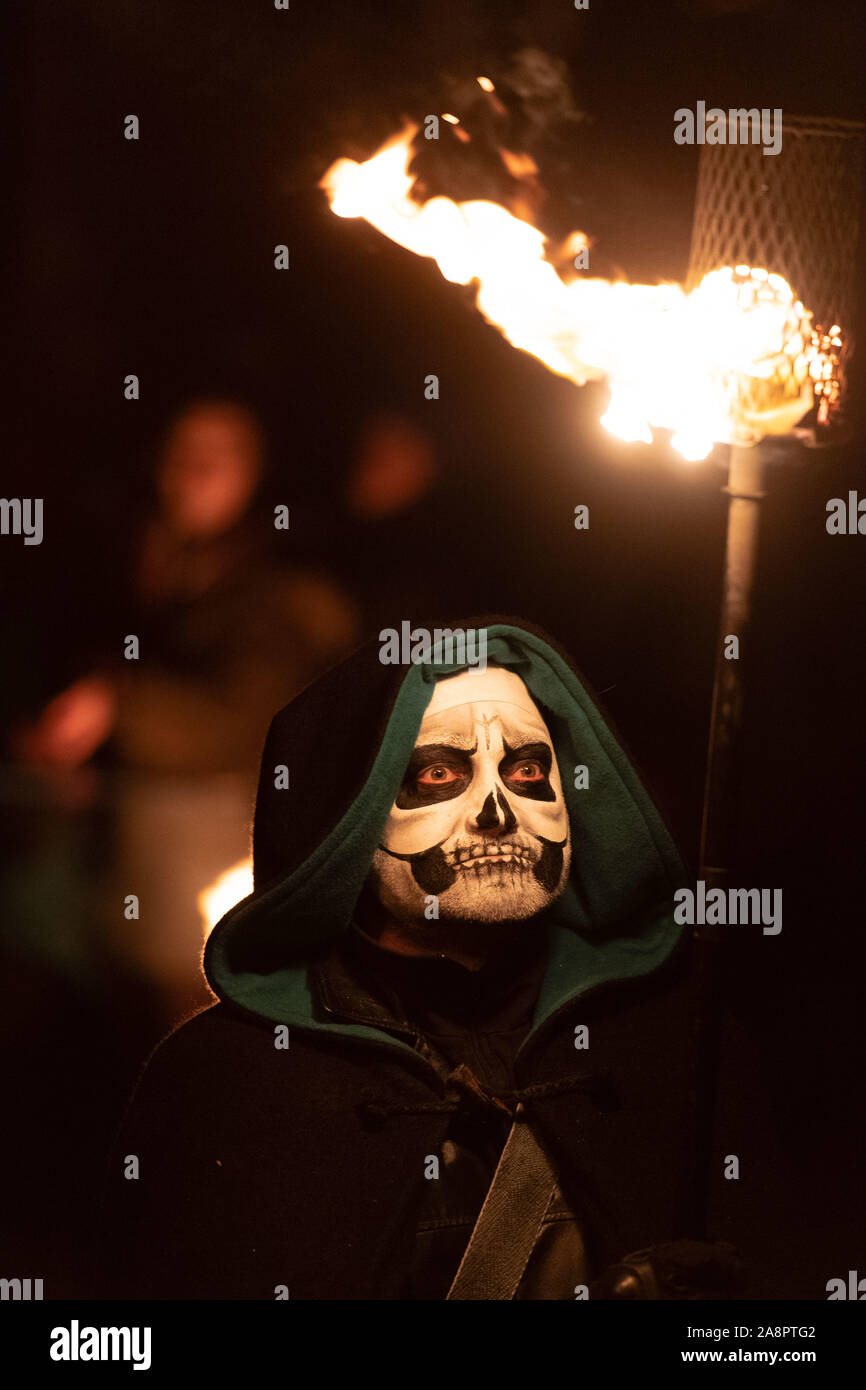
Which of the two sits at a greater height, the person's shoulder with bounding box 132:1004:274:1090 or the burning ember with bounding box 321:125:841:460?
the burning ember with bounding box 321:125:841:460

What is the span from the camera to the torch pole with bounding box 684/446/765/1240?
2010mm

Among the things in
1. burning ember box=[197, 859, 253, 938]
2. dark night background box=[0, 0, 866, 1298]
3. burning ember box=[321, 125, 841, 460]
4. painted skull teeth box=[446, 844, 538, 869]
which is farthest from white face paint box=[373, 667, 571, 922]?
burning ember box=[197, 859, 253, 938]

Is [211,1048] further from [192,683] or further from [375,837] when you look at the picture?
[192,683]

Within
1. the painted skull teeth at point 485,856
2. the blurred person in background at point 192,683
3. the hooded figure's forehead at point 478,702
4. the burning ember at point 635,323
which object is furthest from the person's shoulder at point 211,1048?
the burning ember at point 635,323

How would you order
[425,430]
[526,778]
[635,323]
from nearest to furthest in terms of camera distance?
[635,323]
[526,778]
[425,430]

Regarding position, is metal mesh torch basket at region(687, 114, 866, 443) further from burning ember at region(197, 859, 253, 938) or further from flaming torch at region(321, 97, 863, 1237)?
burning ember at region(197, 859, 253, 938)

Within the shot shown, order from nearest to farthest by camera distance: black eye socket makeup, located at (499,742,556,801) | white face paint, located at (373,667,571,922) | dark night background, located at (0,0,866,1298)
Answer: white face paint, located at (373,667,571,922), black eye socket makeup, located at (499,742,556,801), dark night background, located at (0,0,866,1298)

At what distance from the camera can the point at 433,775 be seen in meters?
2.47

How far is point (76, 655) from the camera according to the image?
3.02m

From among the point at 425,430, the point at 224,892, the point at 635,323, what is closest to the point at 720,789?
the point at 635,323

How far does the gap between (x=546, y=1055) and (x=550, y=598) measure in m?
0.96

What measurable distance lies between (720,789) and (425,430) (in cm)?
127

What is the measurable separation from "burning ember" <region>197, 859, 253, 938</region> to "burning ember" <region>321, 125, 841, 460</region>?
4.84 ft
